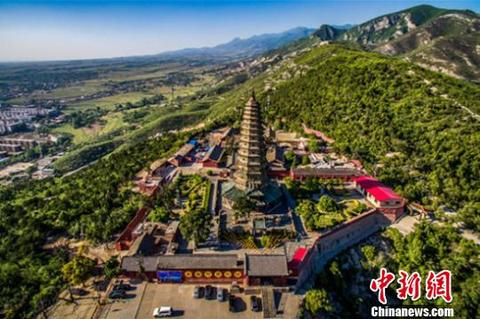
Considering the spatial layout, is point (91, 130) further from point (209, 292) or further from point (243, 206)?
point (209, 292)

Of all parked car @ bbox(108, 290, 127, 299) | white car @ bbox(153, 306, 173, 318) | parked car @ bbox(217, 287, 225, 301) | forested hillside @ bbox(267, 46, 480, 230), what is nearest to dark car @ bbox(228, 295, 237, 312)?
parked car @ bbox(217, 287, 225, 301)

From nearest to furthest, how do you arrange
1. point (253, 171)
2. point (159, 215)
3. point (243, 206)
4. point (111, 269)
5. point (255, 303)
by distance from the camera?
point (255, 303), point (111, 269), point (243, 206), point (159, 215), point (253, 171)

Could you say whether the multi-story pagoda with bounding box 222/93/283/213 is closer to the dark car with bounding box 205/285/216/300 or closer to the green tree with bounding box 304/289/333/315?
the dark car with bounding box 205/285/216/300

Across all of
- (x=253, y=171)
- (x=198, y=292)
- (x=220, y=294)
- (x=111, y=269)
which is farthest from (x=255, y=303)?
(x=253, y=171)

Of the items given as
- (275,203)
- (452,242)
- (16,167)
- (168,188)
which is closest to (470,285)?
(452,242)

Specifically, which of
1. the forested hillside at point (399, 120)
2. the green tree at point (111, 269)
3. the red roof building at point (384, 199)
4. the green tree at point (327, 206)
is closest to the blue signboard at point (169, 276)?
the green tree at point (111, 269)

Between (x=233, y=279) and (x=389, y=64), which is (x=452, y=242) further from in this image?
(x=389, y=64)

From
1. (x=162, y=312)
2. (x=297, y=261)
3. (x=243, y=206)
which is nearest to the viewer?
(x=162, y=312)
